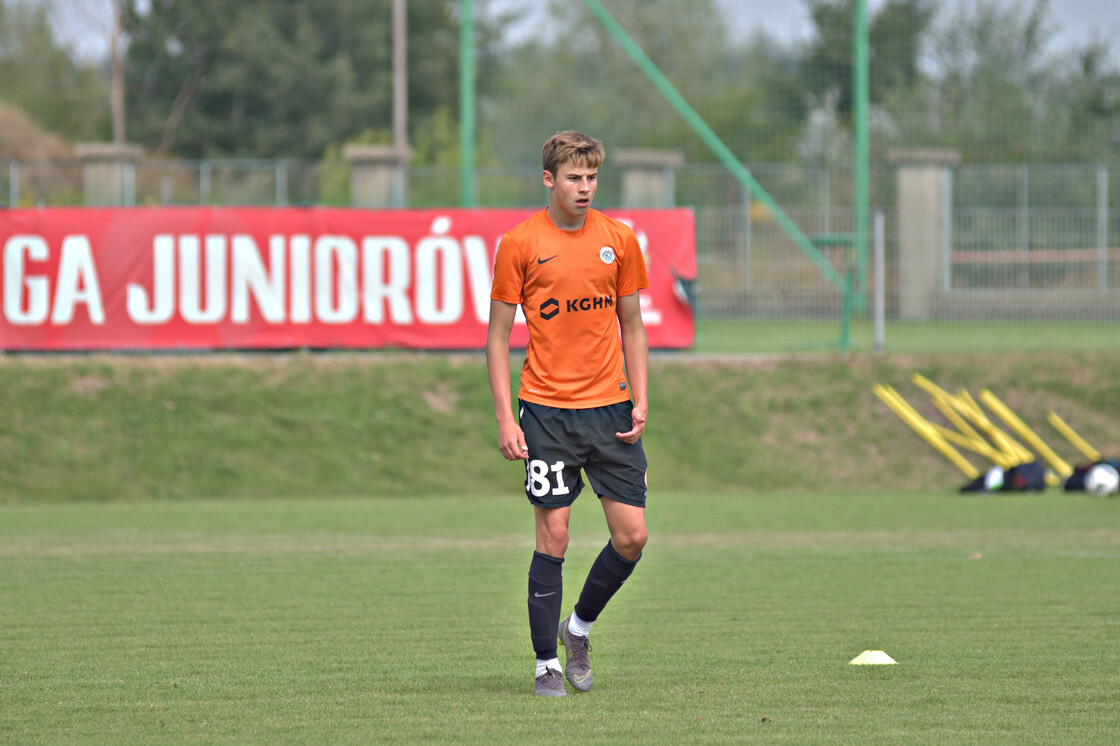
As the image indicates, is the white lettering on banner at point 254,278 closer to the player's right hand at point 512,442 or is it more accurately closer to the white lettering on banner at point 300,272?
the white lettering on banner at point 300,272

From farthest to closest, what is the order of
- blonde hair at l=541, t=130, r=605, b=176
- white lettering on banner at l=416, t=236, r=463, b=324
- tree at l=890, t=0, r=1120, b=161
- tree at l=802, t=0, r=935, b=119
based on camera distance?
1. tree at l=890, t=0, r=1120, b=161
2. tree at l=802, t=0, r=935, b=119
3. white lettering on banner at l=416, t=236, r=463, b=324
4. blonde hair at l=541, t=130, r=605, b=176

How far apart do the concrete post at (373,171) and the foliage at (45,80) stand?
29.0 meters

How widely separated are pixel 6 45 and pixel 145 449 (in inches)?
1905

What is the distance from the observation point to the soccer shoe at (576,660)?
18.5ft

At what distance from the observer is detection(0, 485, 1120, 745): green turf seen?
16.7 ft

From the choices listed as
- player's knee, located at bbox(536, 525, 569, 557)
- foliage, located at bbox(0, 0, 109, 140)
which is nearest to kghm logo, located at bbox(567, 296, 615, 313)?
player's knee, located at bbox(536, 525, 569, 557)

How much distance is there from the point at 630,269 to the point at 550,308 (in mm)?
374

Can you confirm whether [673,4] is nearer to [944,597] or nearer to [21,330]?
[21,330]

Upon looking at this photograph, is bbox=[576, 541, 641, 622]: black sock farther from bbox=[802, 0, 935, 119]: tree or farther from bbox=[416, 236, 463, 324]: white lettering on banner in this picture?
bbox=[802, 0, 935, 119]: tree

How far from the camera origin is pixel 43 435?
15031 mm

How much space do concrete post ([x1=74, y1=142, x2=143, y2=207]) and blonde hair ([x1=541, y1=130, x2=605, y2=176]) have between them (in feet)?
65.0

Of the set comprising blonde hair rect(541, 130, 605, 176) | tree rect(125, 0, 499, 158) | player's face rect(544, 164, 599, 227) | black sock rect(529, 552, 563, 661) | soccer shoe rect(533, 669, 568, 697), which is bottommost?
soccer shoe rect(533, 669, 568, 697)

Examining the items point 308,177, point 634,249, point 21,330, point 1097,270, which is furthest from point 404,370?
point 634,249

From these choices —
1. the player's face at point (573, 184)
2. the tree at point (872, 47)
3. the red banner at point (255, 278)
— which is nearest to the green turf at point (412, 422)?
the red banner at point (255, 278)
